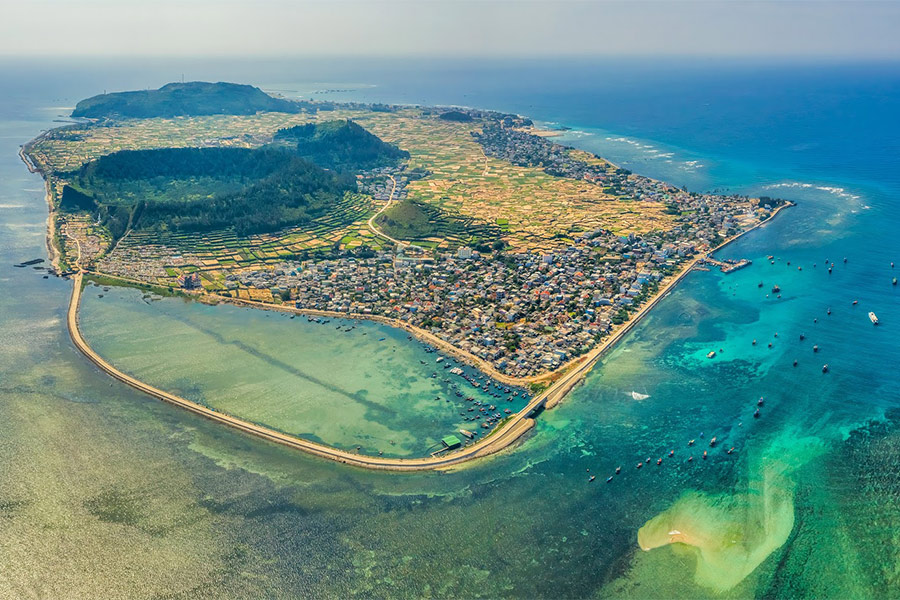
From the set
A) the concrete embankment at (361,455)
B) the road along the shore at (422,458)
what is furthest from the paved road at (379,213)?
the concrete embankment at (361,455)

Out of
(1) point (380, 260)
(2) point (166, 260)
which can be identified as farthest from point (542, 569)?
(2) point (166, 260)

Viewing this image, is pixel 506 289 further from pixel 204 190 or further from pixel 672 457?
pixel 204 190

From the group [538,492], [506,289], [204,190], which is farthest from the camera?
[204,190]

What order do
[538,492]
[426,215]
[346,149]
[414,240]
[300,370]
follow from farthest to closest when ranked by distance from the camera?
[346,149] → [426,215] → [414,240] → [300,370] → [538,492]

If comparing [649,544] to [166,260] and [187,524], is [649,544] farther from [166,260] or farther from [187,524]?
[166,260]

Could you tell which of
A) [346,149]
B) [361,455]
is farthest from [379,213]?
[361,455]
